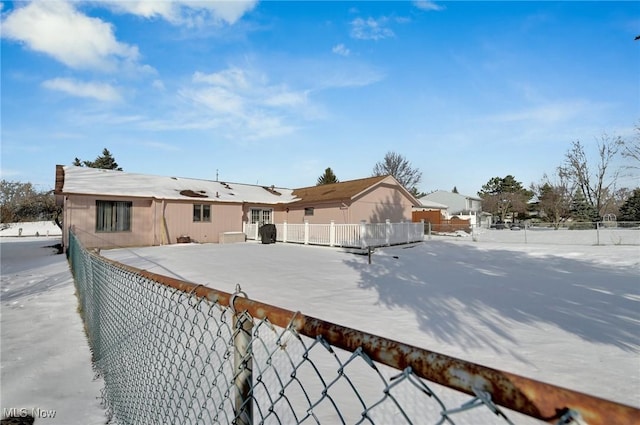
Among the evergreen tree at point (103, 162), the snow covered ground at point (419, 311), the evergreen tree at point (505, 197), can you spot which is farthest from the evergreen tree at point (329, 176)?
the evergreen tree at point (103, 162)

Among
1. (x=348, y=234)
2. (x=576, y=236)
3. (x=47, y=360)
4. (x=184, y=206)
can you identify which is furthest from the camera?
(x=576, y=236)

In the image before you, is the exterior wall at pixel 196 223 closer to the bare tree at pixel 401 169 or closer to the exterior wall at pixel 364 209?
the exterior wall at pixel 364 209

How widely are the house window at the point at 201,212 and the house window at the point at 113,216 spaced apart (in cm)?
332

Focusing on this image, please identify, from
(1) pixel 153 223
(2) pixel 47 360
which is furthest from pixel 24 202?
(2) pixel 47 360

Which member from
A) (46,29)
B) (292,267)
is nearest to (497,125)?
(292,267)

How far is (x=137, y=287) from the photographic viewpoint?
9.45 feet

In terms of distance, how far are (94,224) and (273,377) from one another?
1694 cm

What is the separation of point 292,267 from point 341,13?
8.75 meters

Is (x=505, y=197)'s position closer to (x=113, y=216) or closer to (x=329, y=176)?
(x=329, y=176)

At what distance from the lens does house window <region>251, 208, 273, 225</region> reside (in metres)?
22.1

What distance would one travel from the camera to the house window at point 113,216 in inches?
658

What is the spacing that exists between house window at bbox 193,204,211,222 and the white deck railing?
2413 mm

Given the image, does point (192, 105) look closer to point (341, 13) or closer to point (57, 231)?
point (341, 13)

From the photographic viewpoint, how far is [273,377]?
3627 mm
